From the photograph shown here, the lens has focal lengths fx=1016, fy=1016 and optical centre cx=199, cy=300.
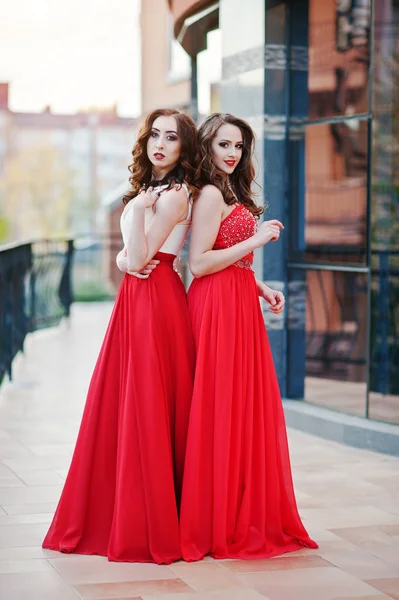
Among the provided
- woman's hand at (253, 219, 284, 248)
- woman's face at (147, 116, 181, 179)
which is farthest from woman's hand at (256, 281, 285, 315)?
woman's face at (147, 116, 181, 179)

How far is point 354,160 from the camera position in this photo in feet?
25.4

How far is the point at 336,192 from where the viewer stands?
7.83 metres

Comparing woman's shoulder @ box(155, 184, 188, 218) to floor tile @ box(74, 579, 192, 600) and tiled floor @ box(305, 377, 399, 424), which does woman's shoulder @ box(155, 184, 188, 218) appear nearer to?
floor tile @ box(74, 579, 192, 600)

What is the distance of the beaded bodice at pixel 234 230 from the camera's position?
3.95 metres

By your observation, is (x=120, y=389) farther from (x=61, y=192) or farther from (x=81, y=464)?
(x=61, y=192)

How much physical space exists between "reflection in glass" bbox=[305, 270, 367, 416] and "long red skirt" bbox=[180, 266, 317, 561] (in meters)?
2.41

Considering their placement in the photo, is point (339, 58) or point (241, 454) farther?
point (339, 58)

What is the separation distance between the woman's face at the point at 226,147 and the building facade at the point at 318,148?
93.9 inches

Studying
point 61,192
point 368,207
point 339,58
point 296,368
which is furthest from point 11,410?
point 61,192

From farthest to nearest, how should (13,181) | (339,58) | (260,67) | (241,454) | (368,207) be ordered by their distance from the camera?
(13,181) → (339,58) → (260,67) → (368,207) → (241,454)

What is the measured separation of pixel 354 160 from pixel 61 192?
45578 mm

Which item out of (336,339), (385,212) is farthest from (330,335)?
(385,212)

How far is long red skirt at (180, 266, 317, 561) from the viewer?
3.81 meters

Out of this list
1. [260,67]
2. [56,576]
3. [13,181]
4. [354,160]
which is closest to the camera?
[56,576]
